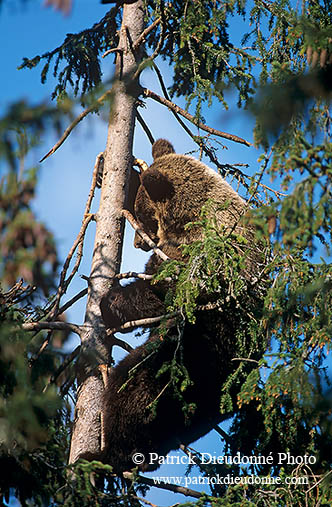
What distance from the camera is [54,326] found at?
426 cm

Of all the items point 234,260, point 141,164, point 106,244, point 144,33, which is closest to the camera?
point 234,260

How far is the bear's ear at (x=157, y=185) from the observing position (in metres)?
6.06

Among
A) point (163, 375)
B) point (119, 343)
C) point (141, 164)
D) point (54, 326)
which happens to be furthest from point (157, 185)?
point (54, 326)

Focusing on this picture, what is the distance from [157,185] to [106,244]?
1.46 metres

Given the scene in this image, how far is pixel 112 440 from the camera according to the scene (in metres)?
4.45

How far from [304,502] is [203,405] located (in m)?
1.31

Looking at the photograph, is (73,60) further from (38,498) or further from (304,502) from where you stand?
(304,502)

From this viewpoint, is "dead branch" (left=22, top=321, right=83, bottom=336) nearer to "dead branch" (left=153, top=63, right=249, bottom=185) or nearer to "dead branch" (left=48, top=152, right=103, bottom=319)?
"dead branch" (left=48, top=152, right=103, bottom=319)

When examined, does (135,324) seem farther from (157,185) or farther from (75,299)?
(157,185)

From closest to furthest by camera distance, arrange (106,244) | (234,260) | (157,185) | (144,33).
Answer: (234,260) < (106,244) < (144,33) < (157,185)

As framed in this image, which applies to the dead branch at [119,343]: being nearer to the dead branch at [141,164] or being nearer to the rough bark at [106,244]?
the rough bark at [106,244]

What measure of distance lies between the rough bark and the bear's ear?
746mm

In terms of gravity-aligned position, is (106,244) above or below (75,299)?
above

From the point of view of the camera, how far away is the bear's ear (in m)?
6.06
